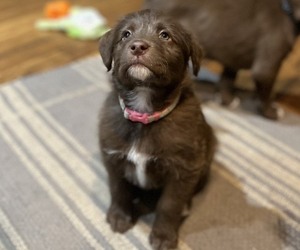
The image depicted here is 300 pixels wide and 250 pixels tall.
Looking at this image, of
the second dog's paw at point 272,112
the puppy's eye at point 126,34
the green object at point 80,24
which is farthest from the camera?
the green object at point 80,24

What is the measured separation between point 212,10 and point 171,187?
1002 mm

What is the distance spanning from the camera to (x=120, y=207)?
164cm

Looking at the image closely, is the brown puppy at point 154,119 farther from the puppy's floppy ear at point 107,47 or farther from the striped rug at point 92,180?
the striped rug at point 92,180

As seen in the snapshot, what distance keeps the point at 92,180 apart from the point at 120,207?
248 mm

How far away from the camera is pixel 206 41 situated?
2.16m

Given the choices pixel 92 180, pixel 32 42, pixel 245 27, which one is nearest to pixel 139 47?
pixel 92 180

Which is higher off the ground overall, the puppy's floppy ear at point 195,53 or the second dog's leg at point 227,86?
the puppy's floppy ear at point 195,53

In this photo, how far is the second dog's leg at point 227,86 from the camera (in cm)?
235

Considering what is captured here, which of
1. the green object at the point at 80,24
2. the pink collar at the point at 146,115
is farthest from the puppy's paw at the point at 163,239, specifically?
the green object at the point at 80,24

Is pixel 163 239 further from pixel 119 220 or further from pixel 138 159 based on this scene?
pixel 138 159

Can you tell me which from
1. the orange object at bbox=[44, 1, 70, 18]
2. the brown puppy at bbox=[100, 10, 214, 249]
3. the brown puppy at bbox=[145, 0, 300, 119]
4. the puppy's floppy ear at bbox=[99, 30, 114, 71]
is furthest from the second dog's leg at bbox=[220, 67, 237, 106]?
the orange object at bbox=[44, 1, 70, 18]

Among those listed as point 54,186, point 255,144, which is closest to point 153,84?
point 54,186

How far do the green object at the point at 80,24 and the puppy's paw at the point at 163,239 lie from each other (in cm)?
166

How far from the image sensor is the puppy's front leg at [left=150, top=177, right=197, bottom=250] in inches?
58.4
